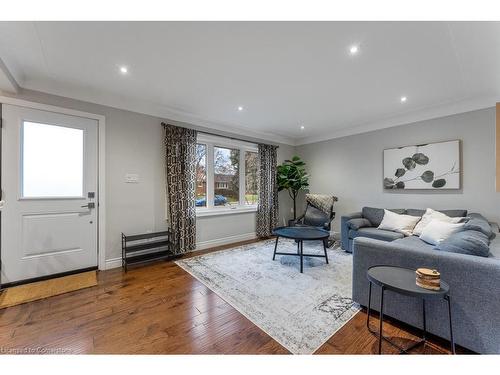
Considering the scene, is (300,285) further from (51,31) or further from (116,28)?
(51,31)

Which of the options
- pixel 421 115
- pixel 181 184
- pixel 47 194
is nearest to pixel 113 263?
pixel 47 194

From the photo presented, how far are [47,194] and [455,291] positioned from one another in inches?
165

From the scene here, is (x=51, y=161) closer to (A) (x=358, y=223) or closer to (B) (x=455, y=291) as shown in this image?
(B) (x=455, y=291)

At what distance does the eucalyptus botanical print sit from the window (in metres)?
3.46

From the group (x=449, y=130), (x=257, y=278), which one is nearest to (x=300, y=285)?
(x=257, y=278)

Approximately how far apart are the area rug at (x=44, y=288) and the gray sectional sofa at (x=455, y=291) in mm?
3051

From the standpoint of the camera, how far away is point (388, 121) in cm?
406

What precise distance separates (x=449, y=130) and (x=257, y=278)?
3.75 m

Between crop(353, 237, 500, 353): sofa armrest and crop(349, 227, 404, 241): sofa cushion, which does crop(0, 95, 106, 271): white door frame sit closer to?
crop(353, 237, 500, 353): sofa armrest

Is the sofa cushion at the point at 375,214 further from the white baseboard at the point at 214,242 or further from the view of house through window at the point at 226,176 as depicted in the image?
the view of house through window at the point at 226,176

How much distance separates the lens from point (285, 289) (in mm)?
2445

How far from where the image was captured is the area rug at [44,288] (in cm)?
223
